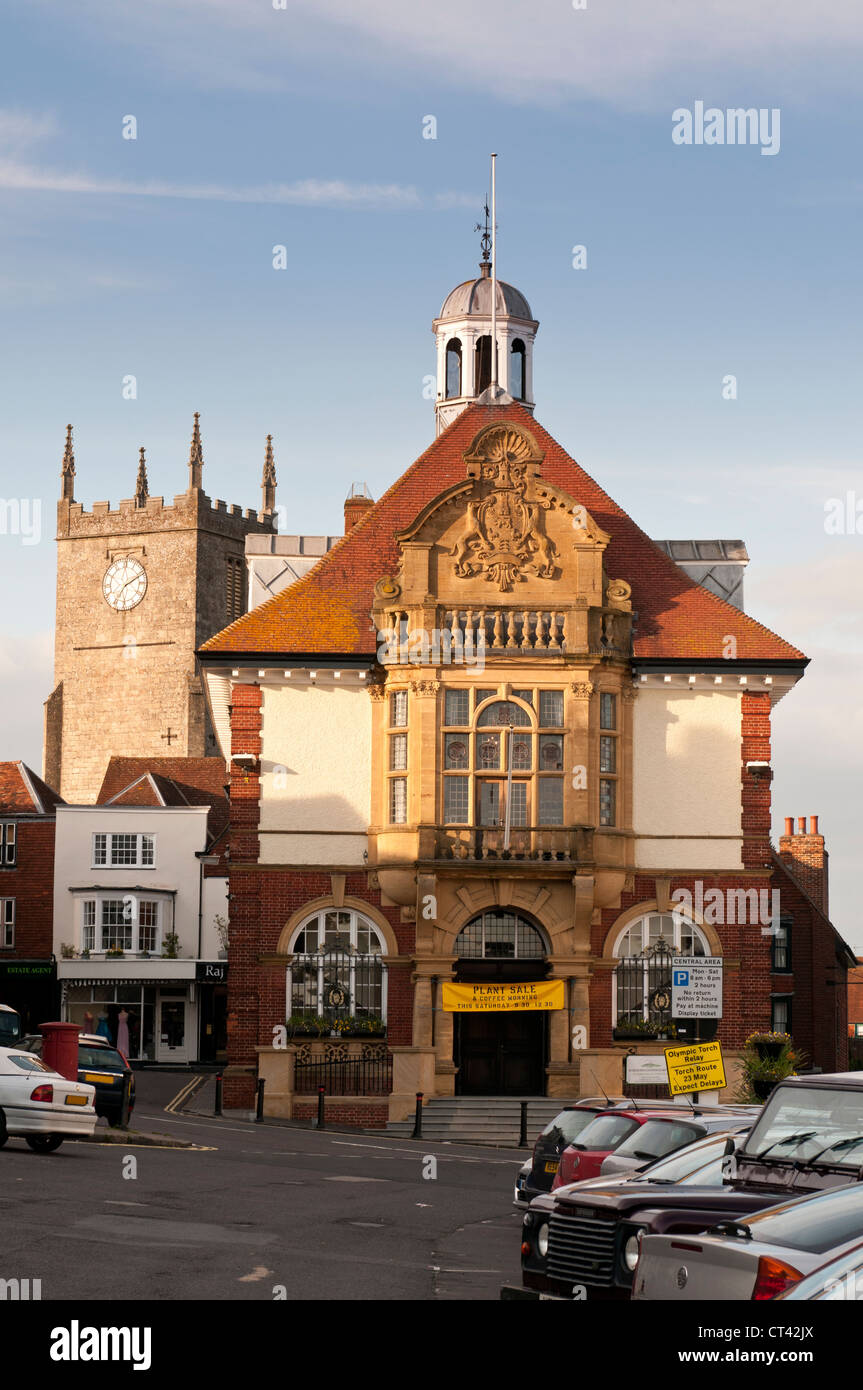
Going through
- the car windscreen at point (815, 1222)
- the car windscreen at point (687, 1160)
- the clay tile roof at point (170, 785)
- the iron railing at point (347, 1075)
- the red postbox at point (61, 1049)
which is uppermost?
the clay tile roof at point (170, 785)

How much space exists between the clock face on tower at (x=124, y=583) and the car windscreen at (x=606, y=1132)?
318 ft

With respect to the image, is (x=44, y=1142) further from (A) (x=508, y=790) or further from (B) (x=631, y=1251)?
(B) (x=631, y=1251)

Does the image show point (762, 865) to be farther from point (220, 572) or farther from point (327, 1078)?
point (220, 572)

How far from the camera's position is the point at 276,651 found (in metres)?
39.2

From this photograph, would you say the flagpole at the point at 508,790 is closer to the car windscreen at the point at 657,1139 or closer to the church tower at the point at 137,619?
the car windscreen at the point at 657,1139

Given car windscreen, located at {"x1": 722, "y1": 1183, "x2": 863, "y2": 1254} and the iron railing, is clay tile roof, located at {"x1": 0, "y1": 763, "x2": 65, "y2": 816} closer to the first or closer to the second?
the iron railing

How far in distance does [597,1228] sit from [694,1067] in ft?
42.3

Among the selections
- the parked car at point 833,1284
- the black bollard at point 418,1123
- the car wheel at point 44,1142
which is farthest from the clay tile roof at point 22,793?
the parked car at point 833,1284

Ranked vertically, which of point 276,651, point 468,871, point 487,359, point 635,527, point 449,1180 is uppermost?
point 487,359

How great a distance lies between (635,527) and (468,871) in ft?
29.9

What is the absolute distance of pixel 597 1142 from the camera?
19.4m

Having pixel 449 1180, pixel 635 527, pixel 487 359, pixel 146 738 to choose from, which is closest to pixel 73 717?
pixel 146 738

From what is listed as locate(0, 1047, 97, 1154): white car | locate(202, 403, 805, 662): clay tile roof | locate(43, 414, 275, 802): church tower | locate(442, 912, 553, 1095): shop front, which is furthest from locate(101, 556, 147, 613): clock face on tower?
locate(0, 1047, 97, 1154): white car

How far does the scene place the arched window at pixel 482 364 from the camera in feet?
164
